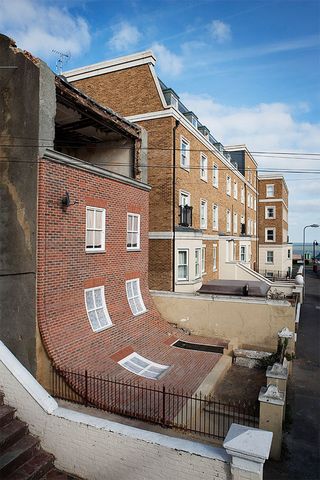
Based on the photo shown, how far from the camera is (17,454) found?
684cm

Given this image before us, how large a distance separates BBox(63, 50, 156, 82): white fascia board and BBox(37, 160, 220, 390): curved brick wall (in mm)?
9016

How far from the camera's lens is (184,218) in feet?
65.4

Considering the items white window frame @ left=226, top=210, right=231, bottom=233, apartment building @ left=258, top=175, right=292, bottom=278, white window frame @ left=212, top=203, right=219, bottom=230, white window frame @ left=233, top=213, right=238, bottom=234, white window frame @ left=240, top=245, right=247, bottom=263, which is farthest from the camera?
apartment building @ left=258, top=175, right=292, bottom=278

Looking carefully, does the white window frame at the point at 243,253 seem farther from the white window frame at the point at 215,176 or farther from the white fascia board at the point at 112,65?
the white fascia board at the point at 112,65

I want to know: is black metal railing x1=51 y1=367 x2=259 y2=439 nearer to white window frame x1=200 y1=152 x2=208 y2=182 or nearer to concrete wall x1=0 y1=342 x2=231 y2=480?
concrete wall x1=0 y1=342 x2=231 y2=480

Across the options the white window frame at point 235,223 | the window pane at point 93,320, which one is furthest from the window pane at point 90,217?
the white window frame at point 235,223

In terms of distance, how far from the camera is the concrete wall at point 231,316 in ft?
53.1

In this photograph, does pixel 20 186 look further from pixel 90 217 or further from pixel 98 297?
pixel 98 297

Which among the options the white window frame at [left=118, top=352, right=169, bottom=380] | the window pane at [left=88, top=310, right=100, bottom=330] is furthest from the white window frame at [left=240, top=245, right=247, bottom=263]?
the window pane at [left=88, top=310, right=100, bottom=330]

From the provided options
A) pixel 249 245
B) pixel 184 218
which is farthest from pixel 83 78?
pixel 249 245

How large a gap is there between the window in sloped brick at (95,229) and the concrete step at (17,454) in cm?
631

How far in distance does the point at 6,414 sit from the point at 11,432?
1.54 feet

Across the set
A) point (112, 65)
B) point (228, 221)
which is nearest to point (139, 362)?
point (112, 65)

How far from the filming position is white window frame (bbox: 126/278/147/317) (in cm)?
1493
